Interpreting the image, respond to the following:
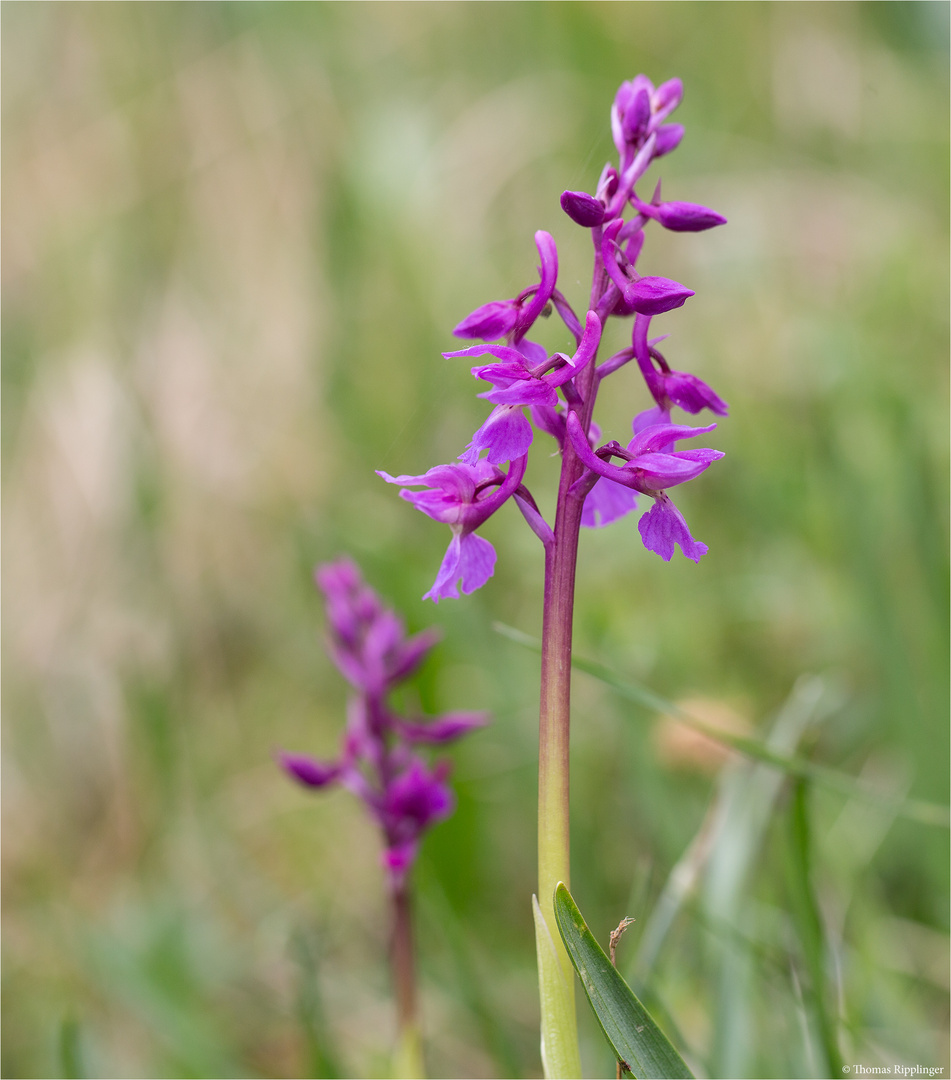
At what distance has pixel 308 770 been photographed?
5.87 ft

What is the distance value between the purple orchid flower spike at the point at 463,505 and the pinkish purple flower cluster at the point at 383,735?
0.64 m

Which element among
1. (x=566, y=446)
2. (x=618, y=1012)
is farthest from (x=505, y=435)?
(x=618, y=1012)

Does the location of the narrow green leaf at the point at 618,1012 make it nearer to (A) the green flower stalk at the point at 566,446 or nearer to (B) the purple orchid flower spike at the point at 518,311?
(A) the green flower stalk at the point at 566,446

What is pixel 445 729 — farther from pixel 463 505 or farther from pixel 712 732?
pixel 463 505

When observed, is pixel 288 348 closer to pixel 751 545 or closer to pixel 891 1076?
pixel 751 545

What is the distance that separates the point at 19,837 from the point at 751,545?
283 cm

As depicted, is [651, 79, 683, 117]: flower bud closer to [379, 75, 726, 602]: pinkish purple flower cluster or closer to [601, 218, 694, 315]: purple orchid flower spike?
[379, 75, 726, 602]: pinkish purple flower cluster

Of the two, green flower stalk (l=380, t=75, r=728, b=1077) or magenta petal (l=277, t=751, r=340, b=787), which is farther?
magenta petal (l=277, t=751, r=340, b=787)

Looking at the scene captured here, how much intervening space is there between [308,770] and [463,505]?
0.79 meters

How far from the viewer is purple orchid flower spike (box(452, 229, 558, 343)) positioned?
1.19 meters

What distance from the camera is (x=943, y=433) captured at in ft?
11.7

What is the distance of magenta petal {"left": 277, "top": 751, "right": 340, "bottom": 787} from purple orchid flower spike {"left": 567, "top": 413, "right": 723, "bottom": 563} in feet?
2.94

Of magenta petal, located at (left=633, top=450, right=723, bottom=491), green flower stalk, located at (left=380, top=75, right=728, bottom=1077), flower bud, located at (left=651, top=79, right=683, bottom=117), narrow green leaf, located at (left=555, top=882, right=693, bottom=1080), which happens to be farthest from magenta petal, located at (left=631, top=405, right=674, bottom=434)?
narrow green leaf, located at (left=555, top=882, right=693, bottom=1080)

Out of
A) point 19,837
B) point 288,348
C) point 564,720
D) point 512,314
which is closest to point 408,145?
point 288,348
